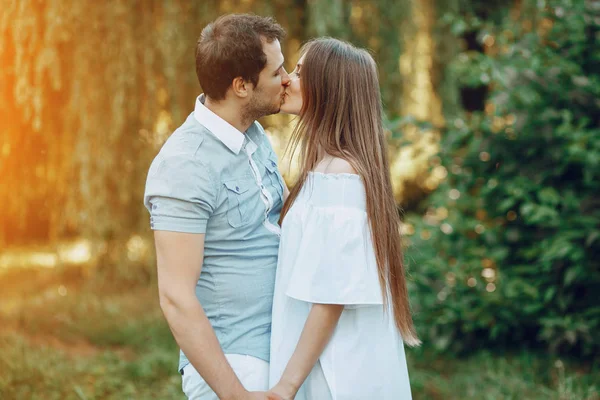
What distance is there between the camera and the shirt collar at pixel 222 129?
1.88m

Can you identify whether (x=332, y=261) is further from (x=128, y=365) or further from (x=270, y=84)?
(x=128, y=365)

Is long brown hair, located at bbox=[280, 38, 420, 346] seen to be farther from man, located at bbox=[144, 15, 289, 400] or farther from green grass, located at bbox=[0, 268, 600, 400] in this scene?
green grass, located at bbox=[0, 268, 600, 400]

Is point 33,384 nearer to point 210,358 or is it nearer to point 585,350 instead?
point 210,358

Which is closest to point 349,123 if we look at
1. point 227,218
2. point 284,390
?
point 227,218

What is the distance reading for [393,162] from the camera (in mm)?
5426

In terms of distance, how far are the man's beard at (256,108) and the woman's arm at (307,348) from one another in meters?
0.57

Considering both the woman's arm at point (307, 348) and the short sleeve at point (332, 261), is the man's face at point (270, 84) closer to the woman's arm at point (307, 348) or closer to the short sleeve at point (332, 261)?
the short sleeve at point (332, 261)

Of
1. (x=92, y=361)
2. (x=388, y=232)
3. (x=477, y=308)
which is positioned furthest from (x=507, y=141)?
(x=92, y=361)

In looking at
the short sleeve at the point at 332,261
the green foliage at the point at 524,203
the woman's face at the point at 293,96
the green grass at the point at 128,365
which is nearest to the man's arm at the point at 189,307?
the short sleeve at the point at 332,261

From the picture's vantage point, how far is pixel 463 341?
14.1 ft

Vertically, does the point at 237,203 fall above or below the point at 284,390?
above

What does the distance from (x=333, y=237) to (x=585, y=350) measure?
2.63 metres

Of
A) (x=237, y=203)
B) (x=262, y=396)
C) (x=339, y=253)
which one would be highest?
(x=237, y=203)

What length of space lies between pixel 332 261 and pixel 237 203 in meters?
0.30
